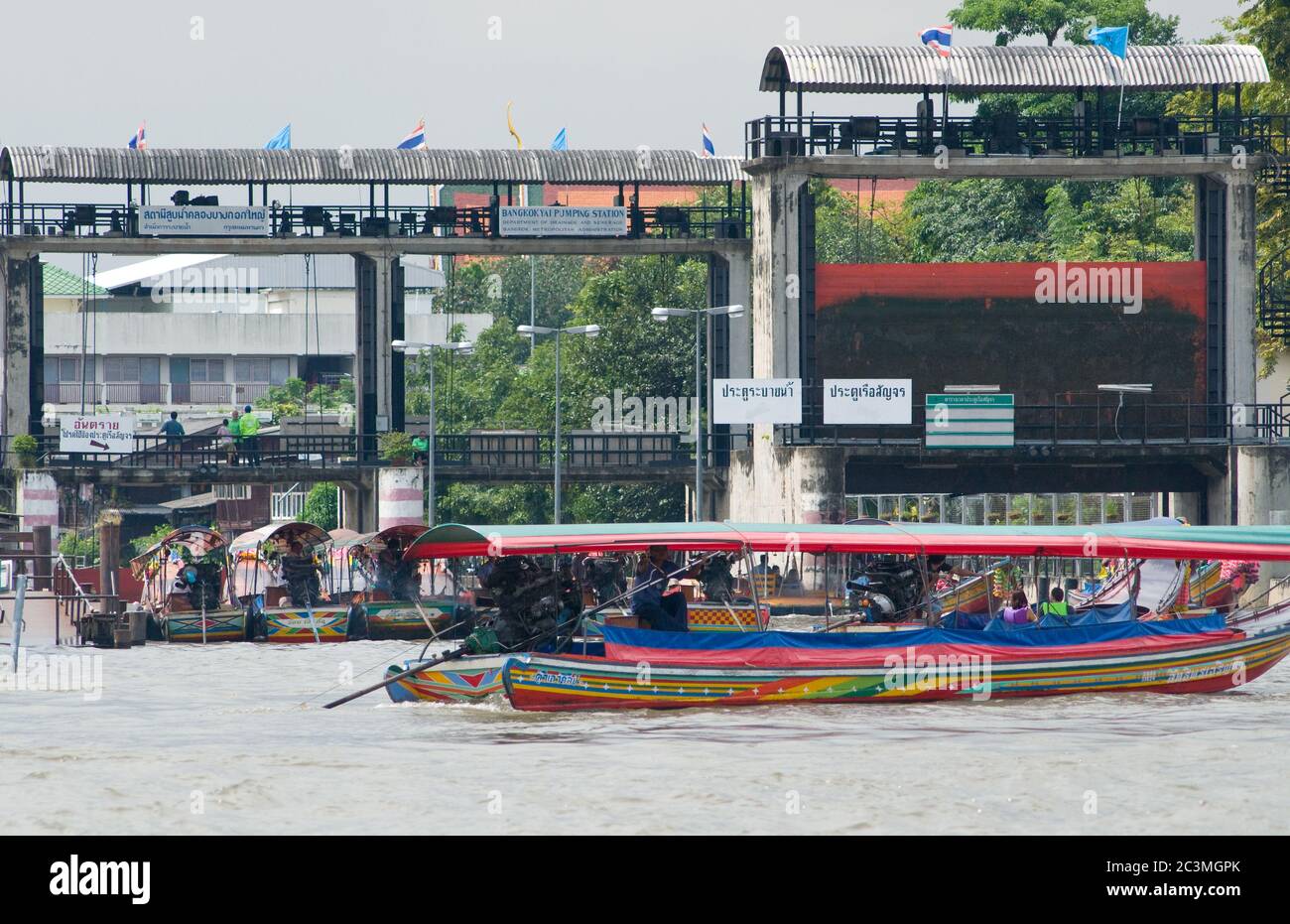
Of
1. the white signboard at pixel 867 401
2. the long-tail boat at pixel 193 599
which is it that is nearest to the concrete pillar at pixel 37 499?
the long-tail boat at pixel 193 599

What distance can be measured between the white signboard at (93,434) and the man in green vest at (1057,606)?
32.9m

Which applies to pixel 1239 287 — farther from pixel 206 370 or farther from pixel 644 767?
pixel 206 370

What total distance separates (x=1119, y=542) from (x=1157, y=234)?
4562cm

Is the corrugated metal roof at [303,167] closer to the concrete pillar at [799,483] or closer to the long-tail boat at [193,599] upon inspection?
the concrete pillar at [799,483]

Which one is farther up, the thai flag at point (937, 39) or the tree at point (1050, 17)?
the tree at point (1050, 17)

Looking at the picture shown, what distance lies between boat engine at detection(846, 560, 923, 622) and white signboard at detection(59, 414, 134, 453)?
32416 mm

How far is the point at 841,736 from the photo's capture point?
74.4 ft

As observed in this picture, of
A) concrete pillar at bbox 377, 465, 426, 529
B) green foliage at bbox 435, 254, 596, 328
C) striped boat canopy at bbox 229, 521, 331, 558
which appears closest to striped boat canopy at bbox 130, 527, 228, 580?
striped boat canopy at bbox 229, 521, 331, 558

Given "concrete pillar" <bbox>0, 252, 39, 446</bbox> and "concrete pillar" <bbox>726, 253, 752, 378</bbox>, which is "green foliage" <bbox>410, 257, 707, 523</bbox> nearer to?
"concrete pillar" <bbox>726, 253, 752, 378</bbox>

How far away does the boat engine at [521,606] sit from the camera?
25609 mm

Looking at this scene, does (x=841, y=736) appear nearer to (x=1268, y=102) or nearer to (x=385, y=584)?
(x=385, y=584)

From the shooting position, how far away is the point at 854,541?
26125mm

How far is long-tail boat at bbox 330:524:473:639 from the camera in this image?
132ft
